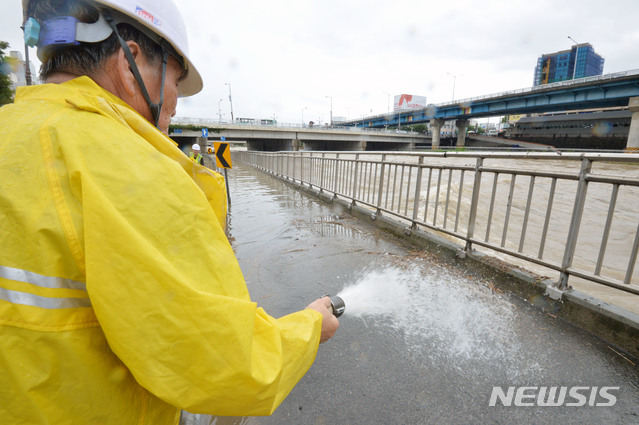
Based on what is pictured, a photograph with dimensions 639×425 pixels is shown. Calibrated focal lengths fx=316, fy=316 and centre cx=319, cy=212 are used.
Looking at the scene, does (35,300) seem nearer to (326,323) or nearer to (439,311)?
(326,323)

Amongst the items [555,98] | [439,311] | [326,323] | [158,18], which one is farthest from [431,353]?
[555,98]

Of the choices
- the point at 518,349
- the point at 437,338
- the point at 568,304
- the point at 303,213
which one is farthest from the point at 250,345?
the point at 303,213

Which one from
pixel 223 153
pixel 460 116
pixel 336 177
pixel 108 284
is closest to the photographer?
pixel 108 284

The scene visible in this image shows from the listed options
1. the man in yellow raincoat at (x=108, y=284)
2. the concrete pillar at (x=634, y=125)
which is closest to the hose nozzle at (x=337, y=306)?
the man in yellow raincoat at (x=108, y=284)

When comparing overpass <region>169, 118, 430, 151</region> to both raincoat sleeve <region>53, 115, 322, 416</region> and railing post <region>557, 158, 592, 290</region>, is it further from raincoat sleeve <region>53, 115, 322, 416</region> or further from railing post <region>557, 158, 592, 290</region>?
raincoat sleeve <region>53, 115, 322, 416</region>

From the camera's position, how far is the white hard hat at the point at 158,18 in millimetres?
1079

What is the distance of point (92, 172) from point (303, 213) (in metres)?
7.28

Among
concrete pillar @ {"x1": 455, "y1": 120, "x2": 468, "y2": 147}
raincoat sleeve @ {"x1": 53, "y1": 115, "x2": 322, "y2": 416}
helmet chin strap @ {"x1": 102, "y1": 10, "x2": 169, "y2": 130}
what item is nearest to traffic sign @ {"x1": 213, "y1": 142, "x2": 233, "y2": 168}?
helmet chin strap @ {"x1": 102, "y1": 10, "x2": 169, "y2": 130}

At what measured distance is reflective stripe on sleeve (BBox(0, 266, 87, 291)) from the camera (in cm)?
74

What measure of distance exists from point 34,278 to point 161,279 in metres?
0.30

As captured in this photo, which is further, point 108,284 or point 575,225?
point 575,225

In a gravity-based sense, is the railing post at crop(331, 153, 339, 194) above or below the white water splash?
above

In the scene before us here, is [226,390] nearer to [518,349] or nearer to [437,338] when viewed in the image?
[437,338]

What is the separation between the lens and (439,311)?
3.29 meters
